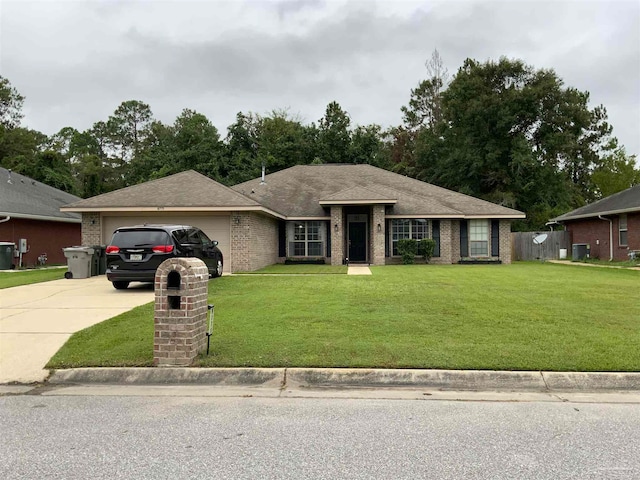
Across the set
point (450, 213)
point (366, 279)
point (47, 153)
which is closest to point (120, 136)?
point (47, 153)

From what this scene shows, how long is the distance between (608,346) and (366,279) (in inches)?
338

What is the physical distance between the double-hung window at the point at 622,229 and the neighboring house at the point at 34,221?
88.6ft

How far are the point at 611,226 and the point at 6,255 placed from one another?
27533 mm

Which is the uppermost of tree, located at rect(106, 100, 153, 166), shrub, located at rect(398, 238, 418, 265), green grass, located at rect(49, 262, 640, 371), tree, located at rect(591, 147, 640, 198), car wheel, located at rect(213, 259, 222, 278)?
tree, located at rect(106, 100, 153, 166)

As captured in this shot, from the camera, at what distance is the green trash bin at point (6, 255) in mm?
19844

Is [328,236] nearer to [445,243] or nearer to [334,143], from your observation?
[445,243]

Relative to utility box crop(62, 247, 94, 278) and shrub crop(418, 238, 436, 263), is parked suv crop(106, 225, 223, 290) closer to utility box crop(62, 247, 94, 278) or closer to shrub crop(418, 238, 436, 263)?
utility box crop(62, 247, 94, 278)

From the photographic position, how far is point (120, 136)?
6153 centimetres

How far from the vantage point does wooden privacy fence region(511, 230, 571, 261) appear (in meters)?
28.9

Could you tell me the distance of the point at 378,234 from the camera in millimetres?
21859

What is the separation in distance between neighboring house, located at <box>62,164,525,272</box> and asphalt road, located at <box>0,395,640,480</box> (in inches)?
502

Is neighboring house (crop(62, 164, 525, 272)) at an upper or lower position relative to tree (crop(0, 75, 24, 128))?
lower

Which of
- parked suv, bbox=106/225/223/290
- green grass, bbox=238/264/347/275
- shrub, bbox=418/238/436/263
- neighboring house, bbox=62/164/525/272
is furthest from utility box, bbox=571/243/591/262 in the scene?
parked suv, bbox=106/225/223/290

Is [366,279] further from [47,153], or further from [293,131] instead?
[47,153]
